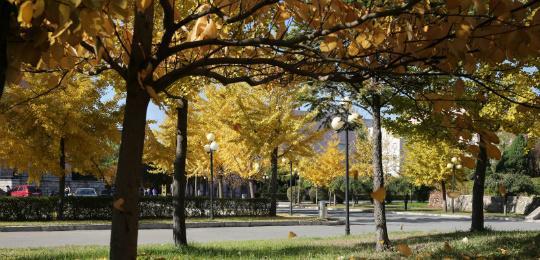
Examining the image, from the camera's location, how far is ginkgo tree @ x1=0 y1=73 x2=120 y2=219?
2044 cm

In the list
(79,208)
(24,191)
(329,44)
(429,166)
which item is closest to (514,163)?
(429,166)

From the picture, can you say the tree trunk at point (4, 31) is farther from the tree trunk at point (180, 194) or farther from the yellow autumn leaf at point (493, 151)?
the tree trunk at point (180, 194)

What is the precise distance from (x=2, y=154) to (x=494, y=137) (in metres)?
21.1

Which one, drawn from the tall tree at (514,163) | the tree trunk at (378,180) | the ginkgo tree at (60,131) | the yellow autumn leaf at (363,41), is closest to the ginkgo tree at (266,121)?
the ginkgo tree at (60,131)

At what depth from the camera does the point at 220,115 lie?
27156 mm

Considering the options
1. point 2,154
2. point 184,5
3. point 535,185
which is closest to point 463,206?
point 535,185

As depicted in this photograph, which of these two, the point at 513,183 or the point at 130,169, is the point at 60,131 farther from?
the point at 513,183

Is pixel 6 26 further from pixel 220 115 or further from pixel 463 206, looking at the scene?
pixel 463 206

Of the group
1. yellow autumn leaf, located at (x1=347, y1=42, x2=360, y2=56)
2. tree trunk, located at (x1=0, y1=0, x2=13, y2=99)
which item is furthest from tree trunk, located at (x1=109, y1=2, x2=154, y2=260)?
yellow autumn leaf, located at (x1=347, y1=42, x2=360, y2=56)

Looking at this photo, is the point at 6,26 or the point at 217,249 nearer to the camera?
the point at 6,26

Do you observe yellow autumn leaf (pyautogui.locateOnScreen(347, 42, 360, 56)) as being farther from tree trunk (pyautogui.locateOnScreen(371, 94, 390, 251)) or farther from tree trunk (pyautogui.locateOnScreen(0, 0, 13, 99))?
tree trunk (pyautogui.locateOnScreen(371, 94, 390, 251))

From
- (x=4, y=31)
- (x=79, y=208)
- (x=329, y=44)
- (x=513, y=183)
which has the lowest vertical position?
(x=79, y=208)

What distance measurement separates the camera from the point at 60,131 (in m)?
20.8

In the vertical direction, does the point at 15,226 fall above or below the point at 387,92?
below
